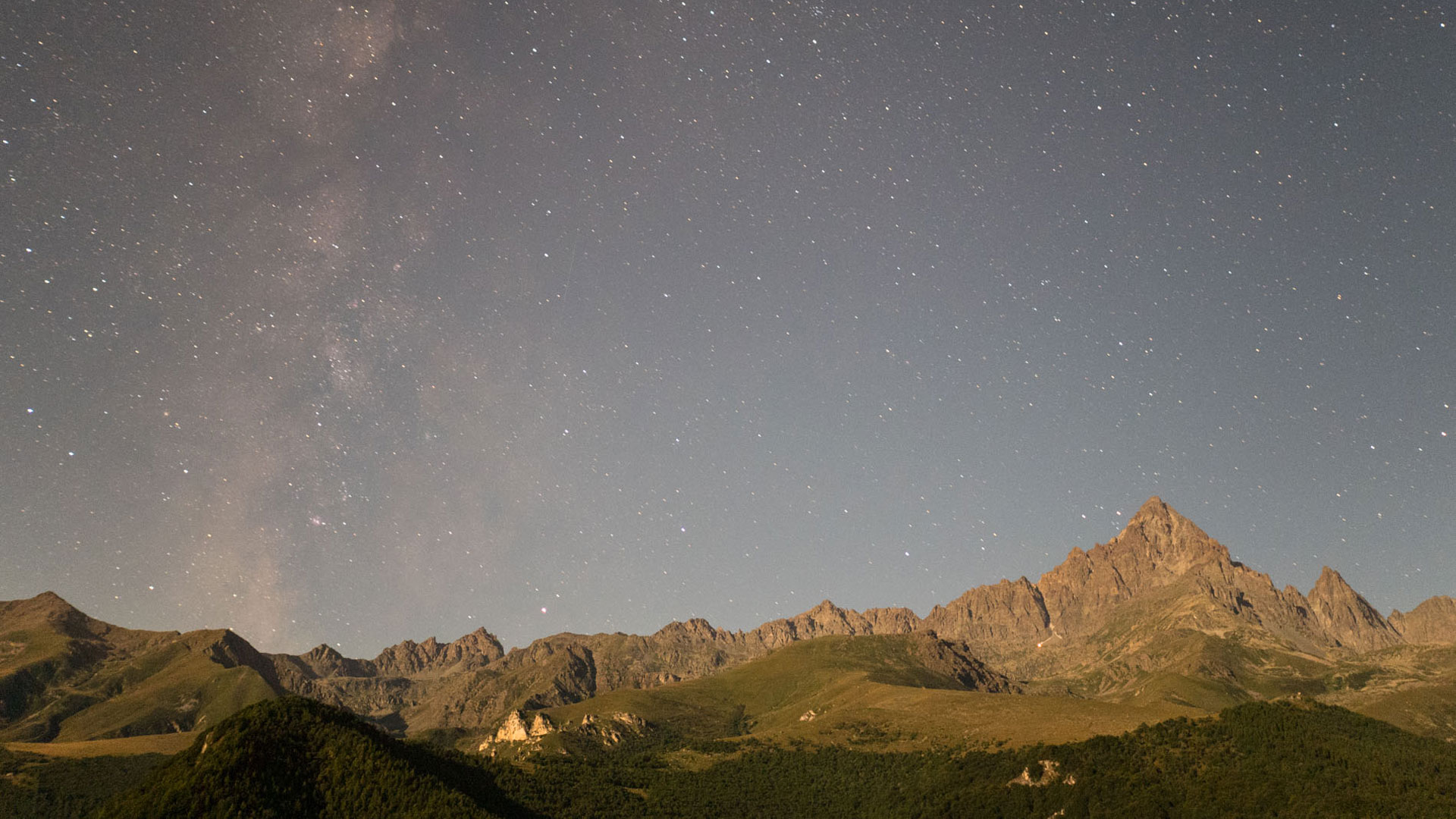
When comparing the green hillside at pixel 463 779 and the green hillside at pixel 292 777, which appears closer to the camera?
the green hillside at pixel 292 777

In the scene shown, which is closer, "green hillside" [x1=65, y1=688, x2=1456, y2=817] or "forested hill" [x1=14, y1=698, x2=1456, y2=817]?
"forested hill" [x1=14, y1=698, x2=1456, y2=817]

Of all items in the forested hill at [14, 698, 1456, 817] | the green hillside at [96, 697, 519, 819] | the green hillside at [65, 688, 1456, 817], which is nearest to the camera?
the green hillside at [96, 697, 519, 819]

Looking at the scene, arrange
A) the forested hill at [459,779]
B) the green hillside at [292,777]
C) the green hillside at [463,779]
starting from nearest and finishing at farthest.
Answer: the green hillside at [292,777], the forested hill at [459,779], the green hillside at [463,779]

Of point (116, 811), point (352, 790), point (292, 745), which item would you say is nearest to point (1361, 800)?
point (352, 790)

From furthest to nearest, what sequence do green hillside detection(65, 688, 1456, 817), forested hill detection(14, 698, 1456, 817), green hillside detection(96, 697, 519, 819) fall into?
green hillside detection(65, 688, 1456, 817) → forested hill detection(14, 698, 1456, 817) → green hillside detection(96, 697, 519, 819)

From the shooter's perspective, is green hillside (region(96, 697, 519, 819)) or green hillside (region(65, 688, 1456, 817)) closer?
green hillside (region(96, 697, 519, 819))

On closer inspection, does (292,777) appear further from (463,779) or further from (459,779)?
(463,779)

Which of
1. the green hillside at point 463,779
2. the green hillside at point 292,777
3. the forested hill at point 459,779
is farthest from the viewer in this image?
the green hillside at point 463,779

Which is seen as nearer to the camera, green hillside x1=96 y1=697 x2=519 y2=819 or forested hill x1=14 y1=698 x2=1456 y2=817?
green hillside x1=96 y1=697 x2=519 y2=819

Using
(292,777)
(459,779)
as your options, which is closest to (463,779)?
(459,779)

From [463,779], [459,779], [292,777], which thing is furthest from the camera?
[463,779]

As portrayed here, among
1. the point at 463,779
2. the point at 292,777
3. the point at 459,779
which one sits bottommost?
the point at 463,779

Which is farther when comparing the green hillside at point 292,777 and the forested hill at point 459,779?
the forested hill at point 459,779

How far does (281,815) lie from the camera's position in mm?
138375
